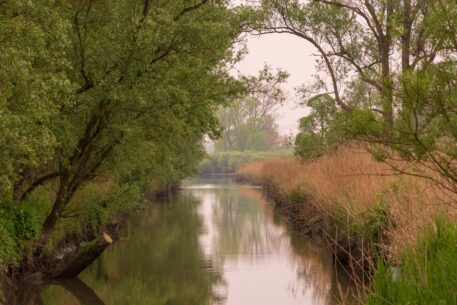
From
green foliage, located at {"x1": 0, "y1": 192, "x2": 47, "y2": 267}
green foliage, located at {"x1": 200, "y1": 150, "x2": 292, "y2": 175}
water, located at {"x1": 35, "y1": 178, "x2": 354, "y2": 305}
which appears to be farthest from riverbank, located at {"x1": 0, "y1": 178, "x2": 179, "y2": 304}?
green foliage, located at {"x1": 200, "y1": 150, "x2": 292, "y2": 175}

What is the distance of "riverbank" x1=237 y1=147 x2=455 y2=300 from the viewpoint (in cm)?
935

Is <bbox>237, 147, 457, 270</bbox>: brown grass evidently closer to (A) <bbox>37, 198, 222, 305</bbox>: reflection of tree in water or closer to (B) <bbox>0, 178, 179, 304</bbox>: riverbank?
(A) <bbox>37, 198, 222, 305</bbox>: reflection of tree in water

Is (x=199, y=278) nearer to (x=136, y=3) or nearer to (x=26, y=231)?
(x=26, y=231)

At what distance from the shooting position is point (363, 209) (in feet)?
53.6

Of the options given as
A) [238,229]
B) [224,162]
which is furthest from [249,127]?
[238,229]

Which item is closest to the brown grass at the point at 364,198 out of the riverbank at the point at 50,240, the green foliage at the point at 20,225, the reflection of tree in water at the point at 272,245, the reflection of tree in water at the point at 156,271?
the reflection of tree in water at the point at 272,245

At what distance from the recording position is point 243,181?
236 ft

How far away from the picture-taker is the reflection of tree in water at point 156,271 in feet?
50.1

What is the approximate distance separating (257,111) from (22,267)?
10931 cm

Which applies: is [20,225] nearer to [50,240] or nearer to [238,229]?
[50,240]

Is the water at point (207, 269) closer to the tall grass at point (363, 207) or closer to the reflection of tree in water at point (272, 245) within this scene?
the reflection of tree in water at point (272, 245)

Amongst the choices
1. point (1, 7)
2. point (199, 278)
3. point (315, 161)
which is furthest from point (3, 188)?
point (315, 161)

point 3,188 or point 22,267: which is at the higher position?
point 3,188

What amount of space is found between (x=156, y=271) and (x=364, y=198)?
20.5 feet
